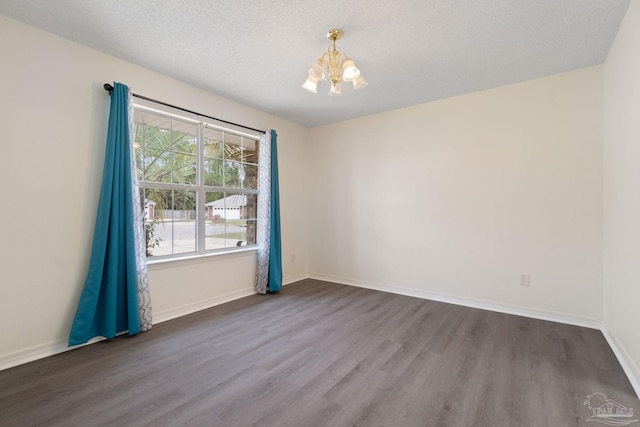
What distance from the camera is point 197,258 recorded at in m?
3.32

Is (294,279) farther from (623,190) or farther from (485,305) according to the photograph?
(623,190)

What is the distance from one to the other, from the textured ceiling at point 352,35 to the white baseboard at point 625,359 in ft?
8.06

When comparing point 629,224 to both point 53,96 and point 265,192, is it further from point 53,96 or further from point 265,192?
point 53,96

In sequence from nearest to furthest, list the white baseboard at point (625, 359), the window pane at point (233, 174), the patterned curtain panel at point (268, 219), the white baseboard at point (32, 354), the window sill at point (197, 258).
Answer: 1. the white baseboard at point (625, 359)
2. the white baseboard at point (32, 354)
3. the window sill at point (197, 258)
4. the window pane at point (233, 174)
5. the patterned curtain panel at point (268, 219)

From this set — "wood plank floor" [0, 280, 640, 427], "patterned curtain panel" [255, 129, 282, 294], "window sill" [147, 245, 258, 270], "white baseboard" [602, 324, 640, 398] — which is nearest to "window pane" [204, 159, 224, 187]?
"patterned curtain panel" [255, 129, 282, 294]

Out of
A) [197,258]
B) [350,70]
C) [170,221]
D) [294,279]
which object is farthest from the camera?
[294,279]

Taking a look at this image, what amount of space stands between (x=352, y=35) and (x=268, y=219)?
2507 mm

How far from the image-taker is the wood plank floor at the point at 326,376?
1.62 m

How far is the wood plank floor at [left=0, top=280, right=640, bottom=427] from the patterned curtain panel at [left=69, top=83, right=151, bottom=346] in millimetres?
176

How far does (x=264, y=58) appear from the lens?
2.68 m

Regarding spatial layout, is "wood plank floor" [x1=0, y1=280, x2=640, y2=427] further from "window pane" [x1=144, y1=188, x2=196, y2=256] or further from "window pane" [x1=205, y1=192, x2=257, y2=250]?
"window pane" [x1=205, y1=192, x2=257, y2=250]

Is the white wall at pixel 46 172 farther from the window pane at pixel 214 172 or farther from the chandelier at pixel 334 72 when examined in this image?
the chandelier at pixel 334 72

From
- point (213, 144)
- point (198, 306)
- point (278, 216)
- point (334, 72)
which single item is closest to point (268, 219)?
point (278, 216)

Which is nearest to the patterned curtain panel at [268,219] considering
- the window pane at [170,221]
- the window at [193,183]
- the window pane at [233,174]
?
the window at [193,183]
